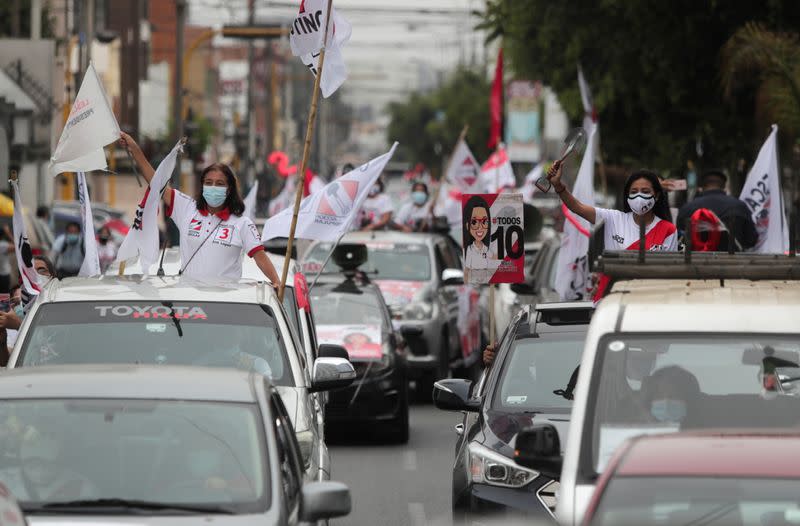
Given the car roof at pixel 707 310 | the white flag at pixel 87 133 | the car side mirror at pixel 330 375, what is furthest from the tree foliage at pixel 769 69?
the car roof at pixel 707 310

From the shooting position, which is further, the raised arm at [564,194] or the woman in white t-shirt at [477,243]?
the woman in white t-shirt at [477,243]

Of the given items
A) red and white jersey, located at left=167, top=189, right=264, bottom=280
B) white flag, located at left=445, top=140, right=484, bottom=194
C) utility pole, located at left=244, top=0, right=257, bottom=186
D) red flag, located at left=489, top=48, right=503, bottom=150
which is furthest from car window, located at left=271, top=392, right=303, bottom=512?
utility pole, located at left=244, top=0, right=257, bottom=186

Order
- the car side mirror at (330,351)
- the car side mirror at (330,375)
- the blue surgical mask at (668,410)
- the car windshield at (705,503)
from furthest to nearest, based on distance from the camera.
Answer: the car side mirror at (330,351) < the car side mirror at (330,375) < the blue surgical mask at (668,410) < the car windshield at (705,503)

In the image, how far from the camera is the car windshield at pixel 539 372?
10195mm

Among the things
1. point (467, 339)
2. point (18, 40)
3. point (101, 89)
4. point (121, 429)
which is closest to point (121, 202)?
point (18, 40)

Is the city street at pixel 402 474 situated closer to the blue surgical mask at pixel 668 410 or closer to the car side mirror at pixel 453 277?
the car side mirror at pixel 453 277

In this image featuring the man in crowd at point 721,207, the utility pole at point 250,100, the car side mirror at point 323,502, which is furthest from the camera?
the utility pole at point 250,100

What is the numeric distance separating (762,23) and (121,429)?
20.4 m

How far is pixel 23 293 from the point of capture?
12.5 meters

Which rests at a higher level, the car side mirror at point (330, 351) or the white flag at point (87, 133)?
the white flag at point (87, 133)

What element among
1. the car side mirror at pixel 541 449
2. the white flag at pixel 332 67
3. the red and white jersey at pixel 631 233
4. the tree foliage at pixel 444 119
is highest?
the white flag at pixel 332 67

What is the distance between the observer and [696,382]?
711cm

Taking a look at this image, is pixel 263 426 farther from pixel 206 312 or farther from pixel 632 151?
pixel 632 151

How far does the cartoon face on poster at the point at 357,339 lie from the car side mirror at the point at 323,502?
9.41 m
